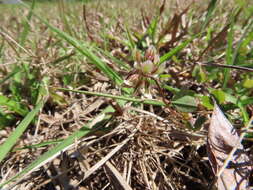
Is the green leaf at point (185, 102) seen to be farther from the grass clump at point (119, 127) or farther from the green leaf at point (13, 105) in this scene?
the green leaf at point (13, 105)

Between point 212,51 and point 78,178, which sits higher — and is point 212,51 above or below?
above

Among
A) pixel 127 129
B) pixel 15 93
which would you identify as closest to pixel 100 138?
pixel 127 129

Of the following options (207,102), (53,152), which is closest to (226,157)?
(207,102)

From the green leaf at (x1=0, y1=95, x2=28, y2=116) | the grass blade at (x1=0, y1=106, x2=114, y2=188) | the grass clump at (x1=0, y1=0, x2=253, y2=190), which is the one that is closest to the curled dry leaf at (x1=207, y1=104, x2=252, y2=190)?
the grass clump at (x1=0, y1=0, x2=253, y2=190)

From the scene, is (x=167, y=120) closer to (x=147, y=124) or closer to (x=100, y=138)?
(x=147, y=124)

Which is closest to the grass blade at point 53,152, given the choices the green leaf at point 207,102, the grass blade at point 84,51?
the grass blade at point 84,51

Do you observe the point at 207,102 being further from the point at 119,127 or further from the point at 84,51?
the point at 84,51
